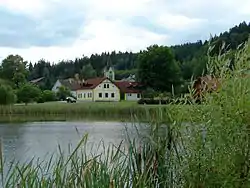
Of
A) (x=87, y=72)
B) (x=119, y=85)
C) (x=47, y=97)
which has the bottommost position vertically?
(x=47, y=97)

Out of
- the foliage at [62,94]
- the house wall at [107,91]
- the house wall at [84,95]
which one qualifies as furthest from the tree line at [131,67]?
the house wall at [84,95]

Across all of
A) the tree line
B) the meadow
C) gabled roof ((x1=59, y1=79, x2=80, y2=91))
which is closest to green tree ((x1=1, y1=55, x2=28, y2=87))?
the tree line

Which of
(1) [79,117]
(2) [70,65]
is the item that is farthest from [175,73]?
(2) [70,65]

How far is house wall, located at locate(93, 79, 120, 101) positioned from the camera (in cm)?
8981

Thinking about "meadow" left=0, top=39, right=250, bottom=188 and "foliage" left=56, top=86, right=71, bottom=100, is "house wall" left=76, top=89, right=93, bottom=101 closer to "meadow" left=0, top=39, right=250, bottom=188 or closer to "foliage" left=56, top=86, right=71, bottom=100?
"foliage" left=56, top=86, right=71, bottom=100

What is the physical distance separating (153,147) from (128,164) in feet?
1.05

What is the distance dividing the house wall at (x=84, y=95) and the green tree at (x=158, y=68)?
60.8 ft

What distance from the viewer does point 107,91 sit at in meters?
90.1

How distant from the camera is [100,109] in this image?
43.7 meters

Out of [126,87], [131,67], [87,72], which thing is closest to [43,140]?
[126,87]

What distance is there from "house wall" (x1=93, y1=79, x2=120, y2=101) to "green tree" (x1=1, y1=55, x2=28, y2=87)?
12.9 m

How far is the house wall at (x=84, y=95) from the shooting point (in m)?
92.2

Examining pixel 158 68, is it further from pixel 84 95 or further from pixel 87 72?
pixel 87 72

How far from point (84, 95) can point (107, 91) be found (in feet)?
21.5
